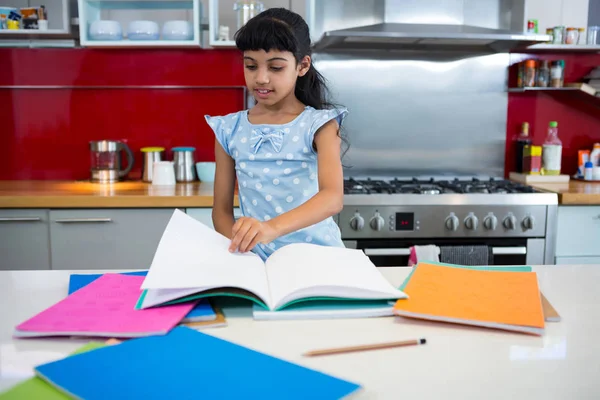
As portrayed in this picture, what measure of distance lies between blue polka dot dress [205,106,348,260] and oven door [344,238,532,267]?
79 centimetres

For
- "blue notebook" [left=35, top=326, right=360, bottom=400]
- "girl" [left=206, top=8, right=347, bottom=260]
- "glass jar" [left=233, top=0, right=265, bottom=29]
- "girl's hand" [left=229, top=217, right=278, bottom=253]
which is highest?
"glass jar" [left=233, top=0, right=265, bottom=29]

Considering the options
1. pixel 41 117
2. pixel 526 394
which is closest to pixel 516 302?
pixel 526 394

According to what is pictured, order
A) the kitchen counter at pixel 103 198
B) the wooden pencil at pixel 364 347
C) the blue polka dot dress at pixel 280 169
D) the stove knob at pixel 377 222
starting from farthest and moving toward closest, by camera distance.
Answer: the stove knob at pixel 377 222 → the kitchen counter at pixel 103 198 → the blue polka dot dress at pixel 280 169 → the wooden pencil at pixel 364 347

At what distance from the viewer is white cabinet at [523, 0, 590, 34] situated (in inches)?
113

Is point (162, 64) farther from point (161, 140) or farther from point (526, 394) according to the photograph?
point (526, 394)

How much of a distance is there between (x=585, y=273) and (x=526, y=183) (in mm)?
1627

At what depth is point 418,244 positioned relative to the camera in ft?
7.98

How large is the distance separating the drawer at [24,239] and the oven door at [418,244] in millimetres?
1183

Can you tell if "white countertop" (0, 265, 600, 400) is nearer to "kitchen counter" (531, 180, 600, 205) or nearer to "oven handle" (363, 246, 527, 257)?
"oven handle" (363, 246, 527, 257)

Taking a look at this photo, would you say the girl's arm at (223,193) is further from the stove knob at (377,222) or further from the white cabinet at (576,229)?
the white cabinet at (576,229)

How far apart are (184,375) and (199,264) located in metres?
0.32

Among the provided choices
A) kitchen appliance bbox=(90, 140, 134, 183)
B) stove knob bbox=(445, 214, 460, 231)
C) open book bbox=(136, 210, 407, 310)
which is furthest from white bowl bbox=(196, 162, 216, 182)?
open book bbox=(136, 210, 407, 310)

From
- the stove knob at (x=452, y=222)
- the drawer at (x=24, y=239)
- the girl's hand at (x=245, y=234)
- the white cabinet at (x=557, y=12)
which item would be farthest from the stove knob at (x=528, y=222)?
the drawer at (x=24, y=239)

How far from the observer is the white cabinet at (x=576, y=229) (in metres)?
2.46
